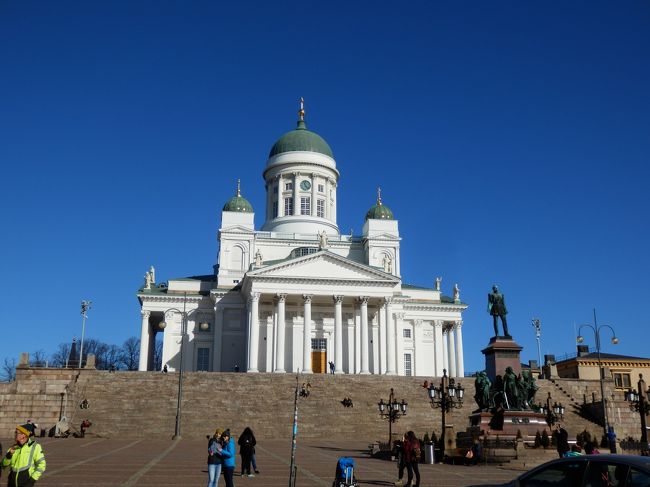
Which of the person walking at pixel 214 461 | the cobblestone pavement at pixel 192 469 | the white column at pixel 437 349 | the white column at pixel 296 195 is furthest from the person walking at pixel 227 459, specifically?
the white column at pixel 296 195

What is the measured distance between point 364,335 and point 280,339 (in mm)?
7251

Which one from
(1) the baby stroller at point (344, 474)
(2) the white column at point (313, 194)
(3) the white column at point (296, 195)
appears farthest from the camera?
(2) the white column at point (313, 194)

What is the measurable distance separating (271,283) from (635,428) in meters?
30.3

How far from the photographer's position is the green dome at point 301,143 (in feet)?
253

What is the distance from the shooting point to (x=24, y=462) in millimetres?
9555

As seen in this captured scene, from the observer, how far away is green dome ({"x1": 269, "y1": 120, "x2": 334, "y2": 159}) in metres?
77.0

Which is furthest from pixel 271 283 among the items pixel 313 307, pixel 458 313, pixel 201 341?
pixel 458 313

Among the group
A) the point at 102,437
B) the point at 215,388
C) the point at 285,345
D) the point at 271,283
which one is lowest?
the point at 102,437

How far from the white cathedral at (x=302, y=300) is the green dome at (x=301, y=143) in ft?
0.60

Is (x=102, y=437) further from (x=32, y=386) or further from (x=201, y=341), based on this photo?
(x=201, y=341)

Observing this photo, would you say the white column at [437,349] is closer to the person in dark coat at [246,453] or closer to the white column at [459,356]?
the white column at [459,356]

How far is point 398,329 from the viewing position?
64.9 meters

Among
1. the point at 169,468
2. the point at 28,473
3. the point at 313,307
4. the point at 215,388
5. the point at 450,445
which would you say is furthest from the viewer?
the point at 313,307

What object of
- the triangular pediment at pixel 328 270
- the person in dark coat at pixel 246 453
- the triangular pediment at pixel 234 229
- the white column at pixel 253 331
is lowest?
Answer: the person in dark coat at pixel 246 453
